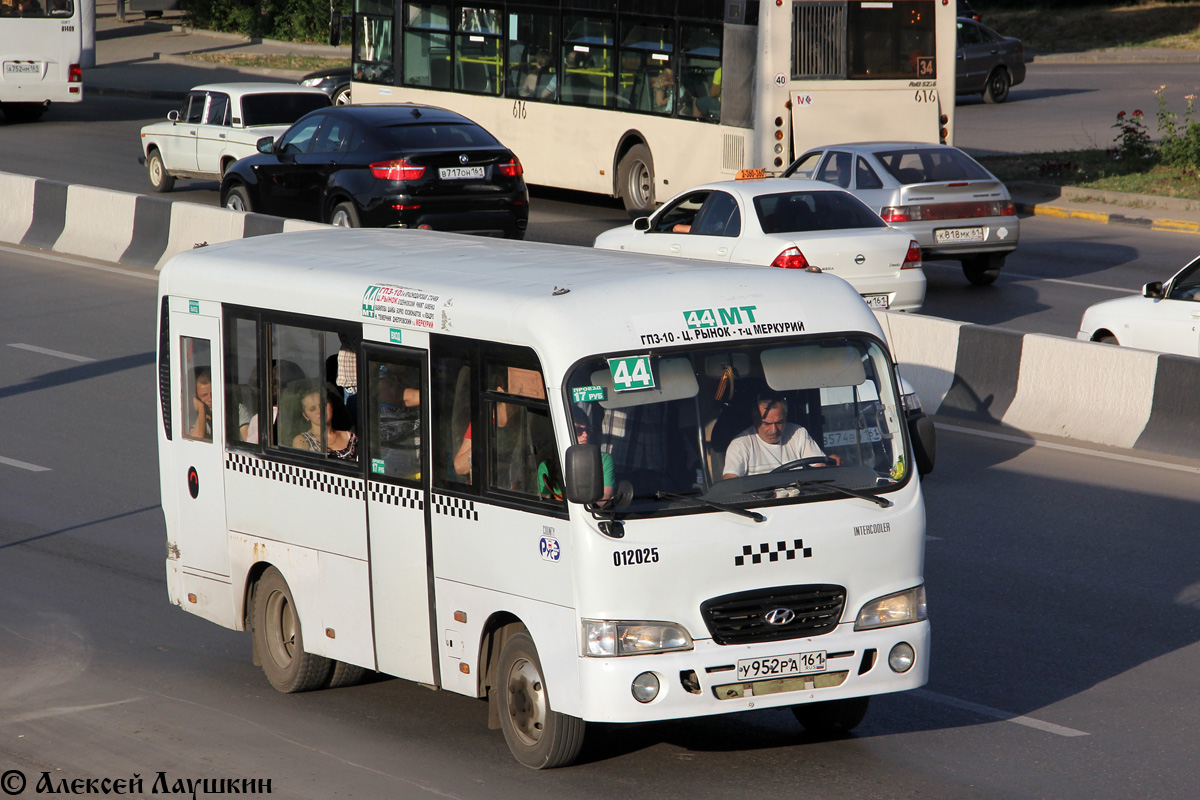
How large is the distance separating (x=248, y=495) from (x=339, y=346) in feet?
3.53

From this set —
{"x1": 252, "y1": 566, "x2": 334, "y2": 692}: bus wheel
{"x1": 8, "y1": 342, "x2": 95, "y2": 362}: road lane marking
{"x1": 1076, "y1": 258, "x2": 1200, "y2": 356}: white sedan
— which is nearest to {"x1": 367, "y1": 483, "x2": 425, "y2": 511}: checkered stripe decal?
{"x1": 252, "y1": 566, "x2": 334, "y2": 692}: bus wheel

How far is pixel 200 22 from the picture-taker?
185 ft

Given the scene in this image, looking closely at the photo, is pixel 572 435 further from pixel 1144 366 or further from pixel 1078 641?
pixel 1144 366

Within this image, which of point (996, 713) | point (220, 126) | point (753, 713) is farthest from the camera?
point (220, 126)

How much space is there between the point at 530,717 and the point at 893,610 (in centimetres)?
158

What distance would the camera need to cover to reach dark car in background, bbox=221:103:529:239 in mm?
18969

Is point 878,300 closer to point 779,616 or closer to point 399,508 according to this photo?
point 399,508

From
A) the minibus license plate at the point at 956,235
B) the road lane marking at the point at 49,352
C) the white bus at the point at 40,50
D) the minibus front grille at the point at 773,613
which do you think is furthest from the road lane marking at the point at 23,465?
the white bus at the point at 40,50

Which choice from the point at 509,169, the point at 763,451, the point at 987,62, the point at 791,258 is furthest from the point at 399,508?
the point at 987,62

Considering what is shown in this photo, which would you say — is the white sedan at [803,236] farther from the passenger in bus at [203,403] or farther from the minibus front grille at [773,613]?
the minibus front grille at [773,613]

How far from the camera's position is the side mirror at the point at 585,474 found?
6137mm

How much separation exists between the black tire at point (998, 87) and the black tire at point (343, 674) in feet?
117

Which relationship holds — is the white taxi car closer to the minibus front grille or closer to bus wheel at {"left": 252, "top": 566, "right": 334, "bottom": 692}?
bus wheel at {"left": 252, "top": 566, "right": 334, "bottom": 692}

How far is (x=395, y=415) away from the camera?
288 inches
